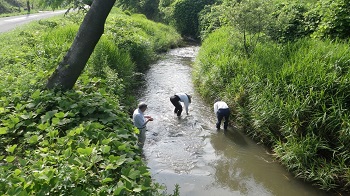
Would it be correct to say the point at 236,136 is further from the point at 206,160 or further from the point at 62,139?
the point at 62,139

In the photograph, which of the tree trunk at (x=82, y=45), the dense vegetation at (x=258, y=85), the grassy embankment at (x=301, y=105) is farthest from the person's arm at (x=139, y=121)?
the grassy embankment at (x=301, y=105)

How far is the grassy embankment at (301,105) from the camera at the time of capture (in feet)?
20.4

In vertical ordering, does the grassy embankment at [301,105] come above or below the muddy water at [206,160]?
above

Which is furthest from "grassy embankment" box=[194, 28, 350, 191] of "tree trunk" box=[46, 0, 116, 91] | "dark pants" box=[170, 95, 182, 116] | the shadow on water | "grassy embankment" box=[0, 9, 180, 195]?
"tree trunk" box=[46, 0, 116, 91]

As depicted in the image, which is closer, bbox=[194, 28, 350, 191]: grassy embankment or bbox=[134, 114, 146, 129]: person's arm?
bbox=[194, 28, 350, 191]: grassy embankment

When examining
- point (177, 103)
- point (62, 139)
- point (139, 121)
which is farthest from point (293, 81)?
point (62, 139)

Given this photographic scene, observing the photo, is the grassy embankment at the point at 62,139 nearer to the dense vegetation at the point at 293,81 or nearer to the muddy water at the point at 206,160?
the muddy water at the point at 206,160

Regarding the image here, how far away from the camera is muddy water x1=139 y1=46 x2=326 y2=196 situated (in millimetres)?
6129

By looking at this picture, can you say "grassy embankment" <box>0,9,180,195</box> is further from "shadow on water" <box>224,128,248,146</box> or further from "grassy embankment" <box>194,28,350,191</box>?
"grassy embankment" <box>194,28,350,191</box>

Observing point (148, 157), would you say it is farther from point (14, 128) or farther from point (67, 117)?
point (14, 128)

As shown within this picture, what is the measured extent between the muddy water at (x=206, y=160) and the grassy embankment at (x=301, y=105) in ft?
1.40

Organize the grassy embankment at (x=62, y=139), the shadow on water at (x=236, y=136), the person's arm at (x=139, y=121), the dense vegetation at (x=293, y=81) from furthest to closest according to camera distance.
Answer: the shadow on water at (x=236, y=136) → the person's arm at (x=139, y=121) → the dense vegetation at (x=293, y=81) → the grassy embankment at (x=62, y=139)

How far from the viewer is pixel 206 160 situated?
7141 mm

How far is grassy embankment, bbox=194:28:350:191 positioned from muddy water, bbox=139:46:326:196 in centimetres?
43
